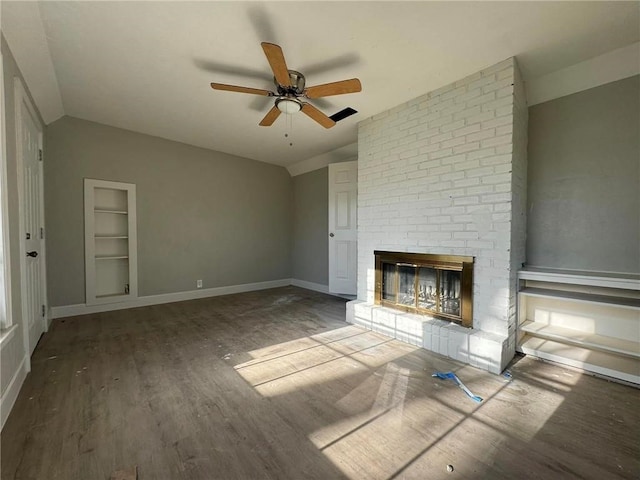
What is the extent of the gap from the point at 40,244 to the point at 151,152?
6.40 feet

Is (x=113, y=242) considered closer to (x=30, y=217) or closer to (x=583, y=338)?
(x=30, y=217)

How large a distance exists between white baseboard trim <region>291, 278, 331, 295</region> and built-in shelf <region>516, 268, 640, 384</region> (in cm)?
318

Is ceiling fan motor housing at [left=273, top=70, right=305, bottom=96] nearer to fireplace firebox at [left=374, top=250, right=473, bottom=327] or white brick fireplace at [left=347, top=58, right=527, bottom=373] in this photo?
white brick fireplace at [left=347, top=58, right=527, bottom=373]

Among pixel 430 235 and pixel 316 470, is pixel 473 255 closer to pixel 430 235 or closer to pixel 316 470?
pixel 430 235

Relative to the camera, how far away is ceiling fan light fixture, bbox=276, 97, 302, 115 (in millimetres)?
2538

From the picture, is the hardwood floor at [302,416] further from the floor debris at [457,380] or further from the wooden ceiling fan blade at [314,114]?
the wooden ceiling fan blade at [314,114]

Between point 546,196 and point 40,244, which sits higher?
point 546,196

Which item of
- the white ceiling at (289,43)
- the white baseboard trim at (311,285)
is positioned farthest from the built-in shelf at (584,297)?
the white baseboard trim at (311,285)

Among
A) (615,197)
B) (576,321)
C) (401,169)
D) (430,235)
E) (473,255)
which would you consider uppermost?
(401,169)

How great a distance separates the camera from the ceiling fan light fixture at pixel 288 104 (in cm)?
254

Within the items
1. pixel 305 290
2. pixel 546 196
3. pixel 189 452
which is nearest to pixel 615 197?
pixel 546 196

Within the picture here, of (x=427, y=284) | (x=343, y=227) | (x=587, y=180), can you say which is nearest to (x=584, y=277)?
(x=587, y=180)

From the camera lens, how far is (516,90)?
241cm

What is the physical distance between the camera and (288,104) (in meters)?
2.58
